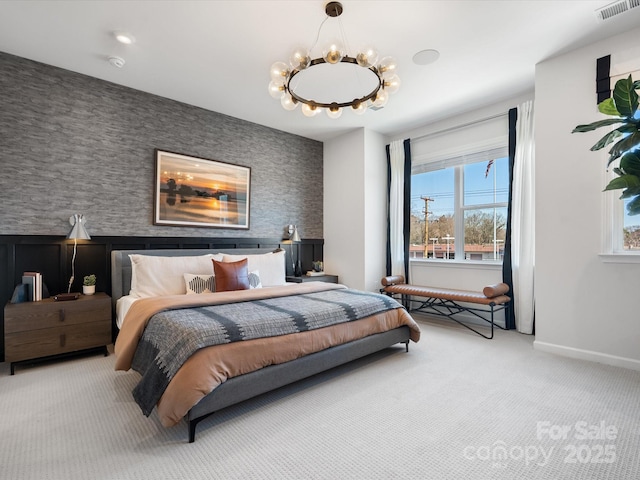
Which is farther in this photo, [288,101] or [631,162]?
[288,101]

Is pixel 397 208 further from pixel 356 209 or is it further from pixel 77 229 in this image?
pixel 77 229

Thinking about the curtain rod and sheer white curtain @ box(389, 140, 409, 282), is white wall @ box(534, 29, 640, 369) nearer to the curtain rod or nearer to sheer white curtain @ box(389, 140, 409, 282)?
the curtain rod

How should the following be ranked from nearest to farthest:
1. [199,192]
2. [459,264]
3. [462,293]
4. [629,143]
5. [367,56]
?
1. [629,143]
2. [367,56]
3. [462,293]
4. [199,192]
5. [459,264]

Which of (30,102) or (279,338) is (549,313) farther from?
(30,102)

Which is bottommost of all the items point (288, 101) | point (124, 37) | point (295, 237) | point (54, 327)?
point (54, 327)

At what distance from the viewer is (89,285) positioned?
3.37m

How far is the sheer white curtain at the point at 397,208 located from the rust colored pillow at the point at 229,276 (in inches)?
Result: 103

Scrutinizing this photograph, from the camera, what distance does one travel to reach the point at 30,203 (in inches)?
124

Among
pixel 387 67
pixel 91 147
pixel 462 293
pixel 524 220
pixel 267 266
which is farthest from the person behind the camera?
pixel 267 266

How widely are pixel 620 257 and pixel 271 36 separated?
360 cm

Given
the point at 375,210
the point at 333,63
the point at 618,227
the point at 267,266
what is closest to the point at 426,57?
the point at 333,63

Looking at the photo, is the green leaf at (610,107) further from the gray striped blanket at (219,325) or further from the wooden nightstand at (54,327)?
the wooden nightstand at (54,327)

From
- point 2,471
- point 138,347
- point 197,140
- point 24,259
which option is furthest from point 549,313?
point 24,259

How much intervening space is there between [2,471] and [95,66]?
345 centimetres
